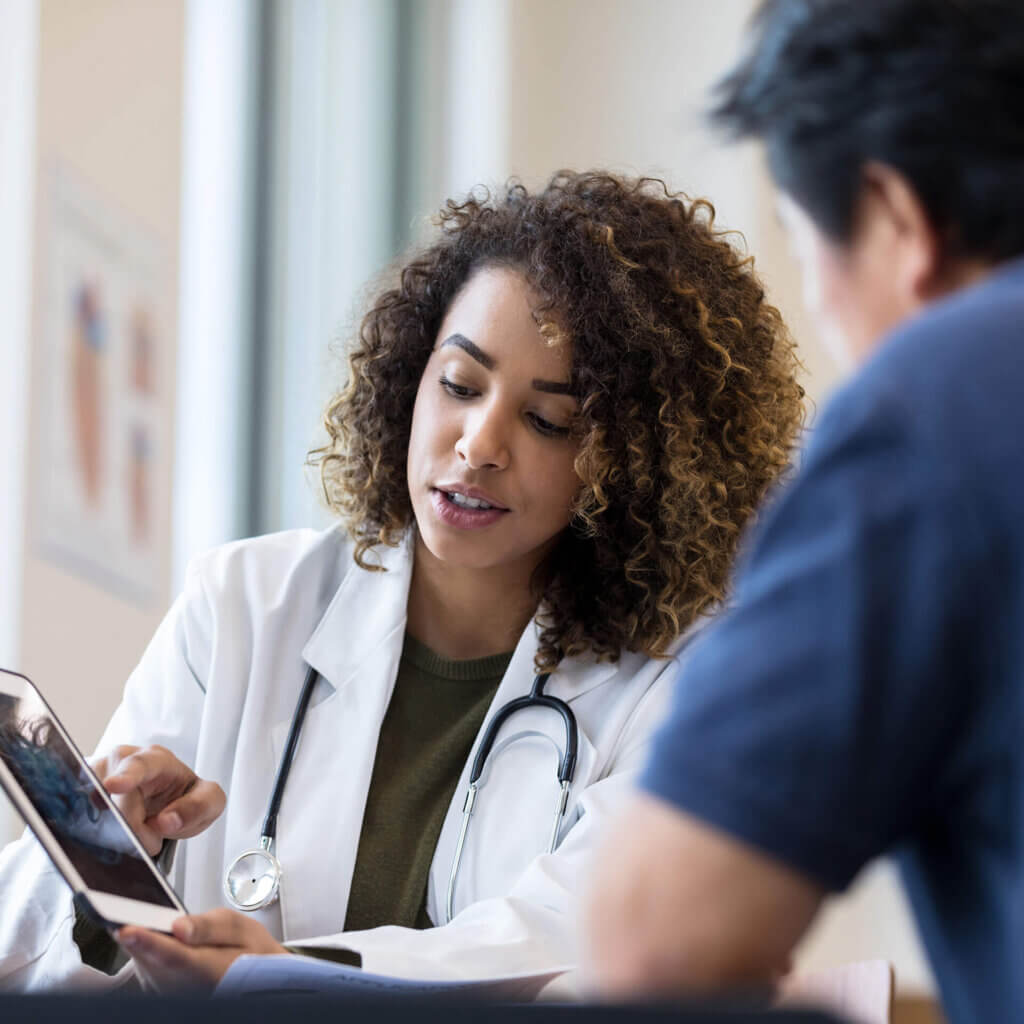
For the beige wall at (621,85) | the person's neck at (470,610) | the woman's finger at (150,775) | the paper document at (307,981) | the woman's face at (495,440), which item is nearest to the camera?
the paper document at (307,981)

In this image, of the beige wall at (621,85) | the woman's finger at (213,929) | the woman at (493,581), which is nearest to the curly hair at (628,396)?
the woman at (493,581)

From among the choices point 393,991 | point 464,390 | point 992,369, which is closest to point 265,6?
point 464,390

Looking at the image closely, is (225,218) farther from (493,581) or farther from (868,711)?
(868,711)

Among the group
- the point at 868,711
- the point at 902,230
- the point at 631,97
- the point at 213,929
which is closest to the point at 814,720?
the point at 868,711

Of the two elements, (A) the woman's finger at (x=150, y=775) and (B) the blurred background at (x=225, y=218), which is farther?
(B) the blurred background at (x=225, y=218)

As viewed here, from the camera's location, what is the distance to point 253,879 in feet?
5.08

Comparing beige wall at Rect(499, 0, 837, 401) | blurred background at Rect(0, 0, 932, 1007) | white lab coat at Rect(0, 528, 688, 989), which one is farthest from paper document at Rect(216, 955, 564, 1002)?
beige wall at Rect(499, 0, 837, 401)

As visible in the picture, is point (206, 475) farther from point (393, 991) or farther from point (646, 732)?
point (393, 991)

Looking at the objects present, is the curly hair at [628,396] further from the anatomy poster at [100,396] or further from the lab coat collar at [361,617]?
the anatomy poster at [100,396]

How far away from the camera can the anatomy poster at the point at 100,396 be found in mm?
2684

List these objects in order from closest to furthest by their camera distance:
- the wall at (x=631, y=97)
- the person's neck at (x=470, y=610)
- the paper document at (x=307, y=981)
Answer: the paper document at (x=307, y=981), the person's neck at (x=470, y=610), the wall at (x=631, y=97)

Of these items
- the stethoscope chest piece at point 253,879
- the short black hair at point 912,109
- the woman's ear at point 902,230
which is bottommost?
the stethoscope chest piece at point 253,879

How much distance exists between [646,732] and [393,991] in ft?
2.05

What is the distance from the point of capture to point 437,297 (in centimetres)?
189
